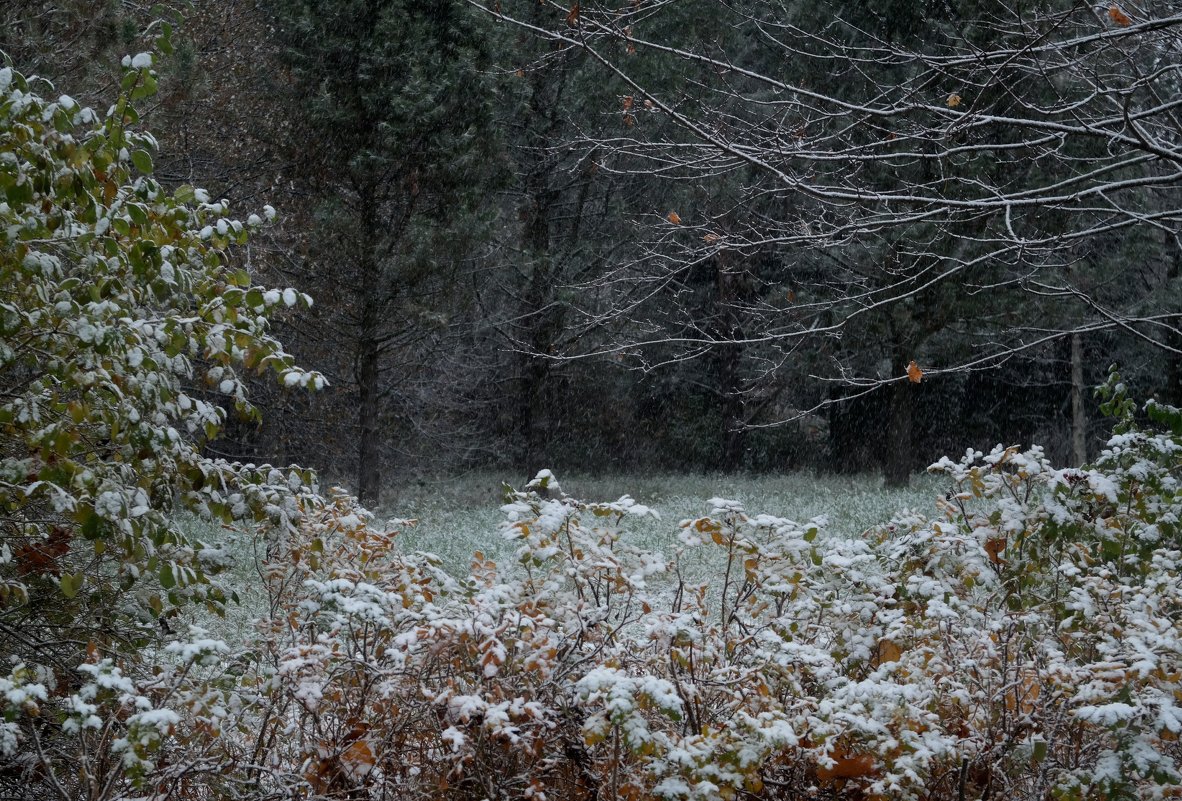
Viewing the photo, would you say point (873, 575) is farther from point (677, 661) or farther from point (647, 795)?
point (647, 795)

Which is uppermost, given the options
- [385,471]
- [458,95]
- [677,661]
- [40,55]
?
Answer: [458,95]

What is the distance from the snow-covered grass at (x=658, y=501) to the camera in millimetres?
12055

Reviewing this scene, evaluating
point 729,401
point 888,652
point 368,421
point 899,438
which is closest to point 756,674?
point 888,652

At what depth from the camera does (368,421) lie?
15391 millimetres

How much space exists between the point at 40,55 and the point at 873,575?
9.32 m

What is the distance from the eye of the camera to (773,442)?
77.0ft

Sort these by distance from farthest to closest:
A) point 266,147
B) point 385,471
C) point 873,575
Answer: point 385,471
point 266,147
point 873,575

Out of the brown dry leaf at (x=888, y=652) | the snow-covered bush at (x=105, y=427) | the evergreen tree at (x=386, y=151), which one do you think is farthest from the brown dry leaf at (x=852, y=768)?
the evergreen tree at (x=386, y=151)

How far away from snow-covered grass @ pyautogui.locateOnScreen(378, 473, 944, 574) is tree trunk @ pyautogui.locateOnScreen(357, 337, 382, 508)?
0.49m

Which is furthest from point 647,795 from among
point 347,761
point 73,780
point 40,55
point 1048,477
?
point 40,55

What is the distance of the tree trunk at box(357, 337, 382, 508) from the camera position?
591 inches

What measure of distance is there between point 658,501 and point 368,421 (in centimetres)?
479

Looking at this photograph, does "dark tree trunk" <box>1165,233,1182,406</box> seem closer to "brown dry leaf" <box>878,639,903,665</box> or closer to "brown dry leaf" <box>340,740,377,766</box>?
"brown dry leaf" <box>878,639,903,665</box>

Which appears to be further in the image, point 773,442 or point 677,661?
point 773,442
